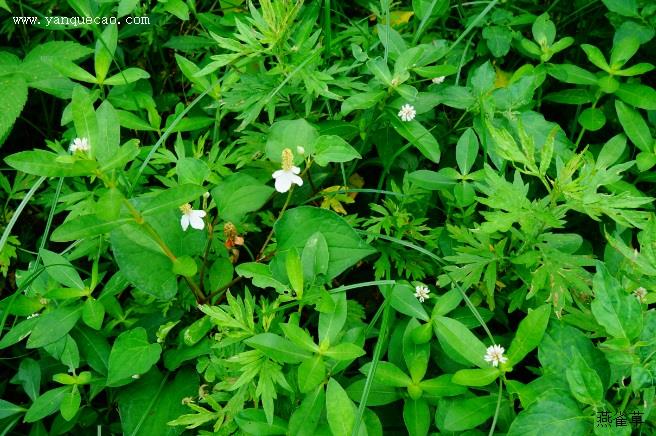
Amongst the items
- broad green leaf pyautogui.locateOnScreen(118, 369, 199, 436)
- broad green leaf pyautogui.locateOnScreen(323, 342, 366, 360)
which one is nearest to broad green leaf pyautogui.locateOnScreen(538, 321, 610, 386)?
broad green leaf pyautogui.locateOnScreen(323, 342, 366, 360)

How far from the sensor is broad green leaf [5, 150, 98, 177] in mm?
1214

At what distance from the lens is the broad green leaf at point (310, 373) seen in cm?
126

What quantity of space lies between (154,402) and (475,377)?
804 millimetres

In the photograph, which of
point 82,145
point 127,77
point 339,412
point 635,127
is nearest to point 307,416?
point 339,412

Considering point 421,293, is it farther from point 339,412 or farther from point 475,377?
point 339,412

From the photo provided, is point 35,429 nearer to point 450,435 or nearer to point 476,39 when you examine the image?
point 450,435

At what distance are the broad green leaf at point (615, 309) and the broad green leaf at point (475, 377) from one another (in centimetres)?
25

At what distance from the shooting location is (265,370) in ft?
4.27

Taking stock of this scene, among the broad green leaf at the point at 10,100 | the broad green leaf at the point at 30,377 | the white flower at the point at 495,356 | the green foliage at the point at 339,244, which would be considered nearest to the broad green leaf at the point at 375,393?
the green foliage at the point at 339,244

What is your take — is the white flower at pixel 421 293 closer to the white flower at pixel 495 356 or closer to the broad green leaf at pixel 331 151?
the white flower at pixel 495 356

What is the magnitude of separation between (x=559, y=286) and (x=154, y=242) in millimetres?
974

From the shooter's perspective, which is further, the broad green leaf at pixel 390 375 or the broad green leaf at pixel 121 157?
the broad green leaf at pixel 390 375

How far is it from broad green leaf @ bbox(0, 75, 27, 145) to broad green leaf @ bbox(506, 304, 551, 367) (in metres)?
1.66

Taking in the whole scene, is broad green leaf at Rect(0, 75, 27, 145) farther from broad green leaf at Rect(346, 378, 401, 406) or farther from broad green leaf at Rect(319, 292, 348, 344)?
broad green leaf at Rect(346, 378, 401, 406)
